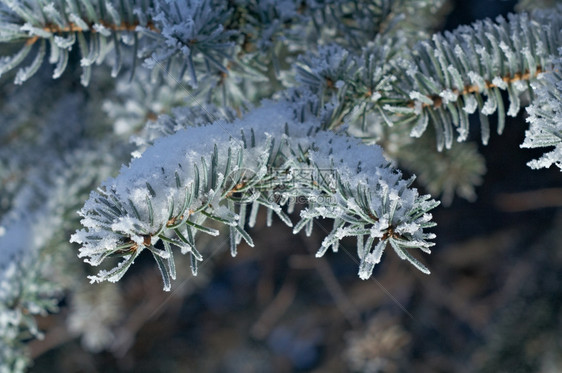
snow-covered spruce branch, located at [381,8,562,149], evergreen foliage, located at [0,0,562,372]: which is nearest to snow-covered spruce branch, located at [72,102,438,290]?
evergreen foliage, located at [0,0,562,372]

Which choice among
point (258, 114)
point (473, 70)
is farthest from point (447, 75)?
point (258, 114)

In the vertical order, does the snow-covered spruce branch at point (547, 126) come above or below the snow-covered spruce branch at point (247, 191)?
below

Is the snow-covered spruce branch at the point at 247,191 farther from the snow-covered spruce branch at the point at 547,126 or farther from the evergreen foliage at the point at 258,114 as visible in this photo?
the snow-covered spruce branch at the point at 547,126

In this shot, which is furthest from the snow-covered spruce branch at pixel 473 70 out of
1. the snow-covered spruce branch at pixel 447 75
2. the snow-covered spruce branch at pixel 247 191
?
the snow-covered spruce branch at pixel 247 191

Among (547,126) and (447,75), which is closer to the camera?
(547,126)

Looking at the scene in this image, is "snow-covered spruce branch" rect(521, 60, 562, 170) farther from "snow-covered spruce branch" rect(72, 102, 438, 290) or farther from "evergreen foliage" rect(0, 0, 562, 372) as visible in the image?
"snow-covered spruce branch" rect(72, 102, 438, 290)

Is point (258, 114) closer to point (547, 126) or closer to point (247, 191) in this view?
point (247, 191)

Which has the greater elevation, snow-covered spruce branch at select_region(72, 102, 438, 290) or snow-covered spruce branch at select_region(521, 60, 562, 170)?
snow-covered spruce branch at select_region(72, 102, 438, 290)
